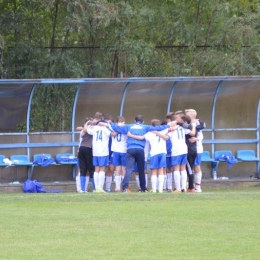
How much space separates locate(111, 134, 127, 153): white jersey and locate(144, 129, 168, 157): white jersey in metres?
0.60

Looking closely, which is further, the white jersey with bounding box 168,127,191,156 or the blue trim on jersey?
the blue trim on jersey

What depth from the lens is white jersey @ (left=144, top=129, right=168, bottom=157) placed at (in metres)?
17.5

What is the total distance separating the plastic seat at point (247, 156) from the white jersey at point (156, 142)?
387 centimetres

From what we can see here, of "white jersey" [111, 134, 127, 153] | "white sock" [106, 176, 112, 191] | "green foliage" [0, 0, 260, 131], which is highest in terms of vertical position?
"green foliage" [0, 0, 260, 131]

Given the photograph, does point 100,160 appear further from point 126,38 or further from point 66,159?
point 126,38

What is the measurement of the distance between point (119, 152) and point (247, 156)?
4477 mm

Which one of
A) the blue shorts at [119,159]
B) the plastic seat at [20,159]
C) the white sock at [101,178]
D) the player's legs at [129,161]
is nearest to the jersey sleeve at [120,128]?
the player's legs at [129,161]

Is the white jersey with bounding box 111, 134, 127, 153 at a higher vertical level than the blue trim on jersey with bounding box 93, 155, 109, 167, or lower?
higher

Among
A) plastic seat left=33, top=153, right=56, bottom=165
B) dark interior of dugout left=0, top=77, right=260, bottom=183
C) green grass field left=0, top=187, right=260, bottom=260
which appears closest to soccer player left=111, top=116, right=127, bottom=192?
dark interior of dugout left=0, top=77, right=260, bottom=183

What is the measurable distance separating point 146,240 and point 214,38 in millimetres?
16636

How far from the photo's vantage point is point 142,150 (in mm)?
17609

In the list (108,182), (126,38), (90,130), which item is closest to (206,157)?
(108,182)

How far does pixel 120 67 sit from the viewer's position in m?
24.6

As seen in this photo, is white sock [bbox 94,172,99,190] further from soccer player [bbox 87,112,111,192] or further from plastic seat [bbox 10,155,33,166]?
plastic seat [bbox 10,155,33,166]
